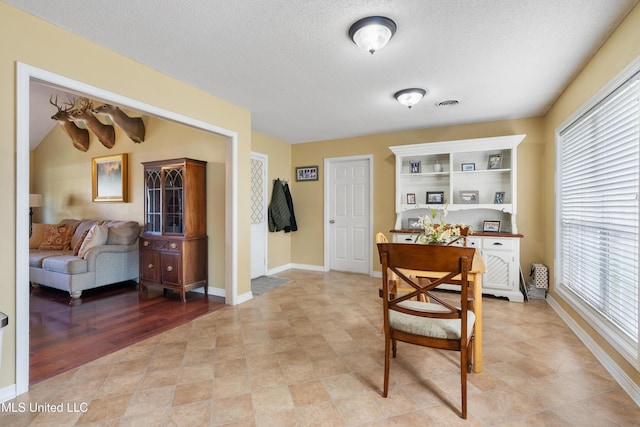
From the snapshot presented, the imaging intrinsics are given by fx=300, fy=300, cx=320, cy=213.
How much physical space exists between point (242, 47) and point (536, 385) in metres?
3.18

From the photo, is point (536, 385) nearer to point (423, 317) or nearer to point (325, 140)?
point (423, 317)

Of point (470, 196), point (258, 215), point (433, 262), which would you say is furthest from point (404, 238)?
point (433, 262)

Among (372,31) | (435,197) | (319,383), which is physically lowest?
(319,383)

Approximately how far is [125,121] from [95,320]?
2.64 metres

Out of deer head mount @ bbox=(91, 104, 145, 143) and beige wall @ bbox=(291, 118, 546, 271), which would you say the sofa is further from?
beige wall @ bbox=(291, 118, 546, 271)

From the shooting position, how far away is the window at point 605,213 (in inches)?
77.7

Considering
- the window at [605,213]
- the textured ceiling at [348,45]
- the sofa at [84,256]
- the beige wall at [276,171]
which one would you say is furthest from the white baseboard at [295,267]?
the window at [605,213]

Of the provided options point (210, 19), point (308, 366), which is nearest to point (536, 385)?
point (308, 366)

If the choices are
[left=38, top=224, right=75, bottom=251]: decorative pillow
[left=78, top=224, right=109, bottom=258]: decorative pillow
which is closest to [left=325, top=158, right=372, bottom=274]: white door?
[left=78, top=224, right=109, bottom=258]: decorative pillow

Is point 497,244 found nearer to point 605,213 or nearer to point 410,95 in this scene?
point 605,213

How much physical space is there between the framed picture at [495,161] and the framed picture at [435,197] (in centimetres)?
73

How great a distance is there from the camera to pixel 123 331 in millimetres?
2850

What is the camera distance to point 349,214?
17.5 ft

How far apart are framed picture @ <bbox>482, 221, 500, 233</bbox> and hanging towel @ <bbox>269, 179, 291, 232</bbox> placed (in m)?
3.12
